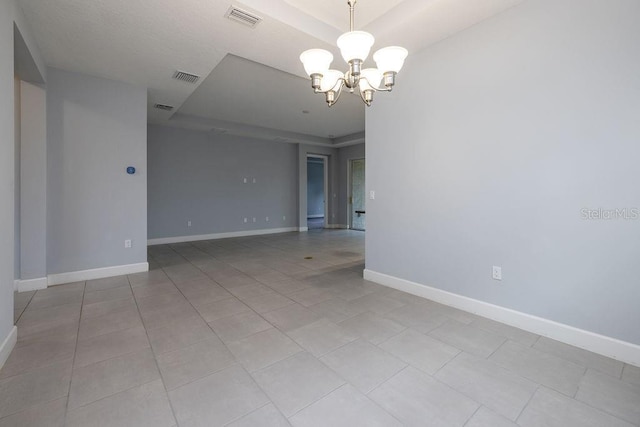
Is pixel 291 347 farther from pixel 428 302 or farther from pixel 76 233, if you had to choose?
pixel 76 233

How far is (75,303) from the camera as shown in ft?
9.71

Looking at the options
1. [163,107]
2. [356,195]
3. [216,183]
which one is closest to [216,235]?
[216,183]

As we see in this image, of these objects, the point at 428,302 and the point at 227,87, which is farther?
the point at 227,87

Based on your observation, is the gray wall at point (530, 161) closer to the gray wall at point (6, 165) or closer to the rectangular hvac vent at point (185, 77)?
the rectangular hvac vent at point (185, 77)

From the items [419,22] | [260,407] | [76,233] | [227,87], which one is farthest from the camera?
[227,87]

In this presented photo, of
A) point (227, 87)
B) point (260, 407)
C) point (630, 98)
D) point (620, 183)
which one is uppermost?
point (227, 87)

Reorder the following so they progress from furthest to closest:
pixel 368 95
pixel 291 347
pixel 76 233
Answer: pixel 76 233, pixel 368 95, pixel 291 347

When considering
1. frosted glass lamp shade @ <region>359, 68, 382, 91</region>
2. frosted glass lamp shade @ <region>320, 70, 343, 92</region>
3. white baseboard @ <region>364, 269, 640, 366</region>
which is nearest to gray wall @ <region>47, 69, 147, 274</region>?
frosted glass lamp shade @ <region>320, 70, 343, 92</region>

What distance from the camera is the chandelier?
1.80m

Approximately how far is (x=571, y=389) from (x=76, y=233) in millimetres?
5205

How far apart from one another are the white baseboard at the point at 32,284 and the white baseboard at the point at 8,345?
1583mm

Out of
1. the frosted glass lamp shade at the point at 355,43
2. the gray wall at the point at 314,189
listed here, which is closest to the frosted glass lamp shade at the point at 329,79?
the frosted glass lamp shade at the point at 355,43

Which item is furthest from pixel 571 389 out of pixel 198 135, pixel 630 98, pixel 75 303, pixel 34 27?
pixel 198 135

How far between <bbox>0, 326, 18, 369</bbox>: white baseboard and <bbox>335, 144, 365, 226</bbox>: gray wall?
806cm
